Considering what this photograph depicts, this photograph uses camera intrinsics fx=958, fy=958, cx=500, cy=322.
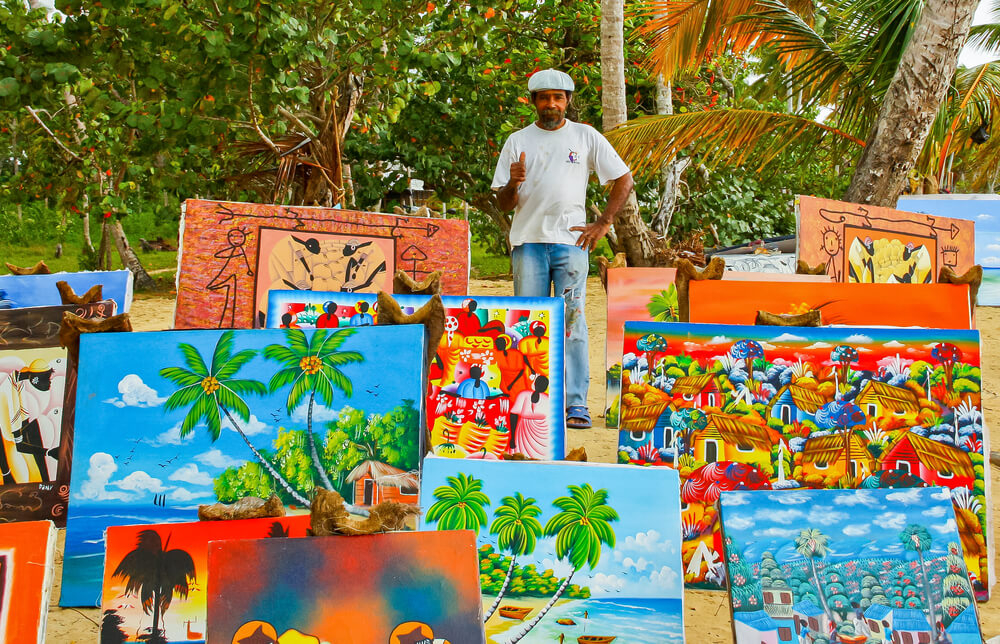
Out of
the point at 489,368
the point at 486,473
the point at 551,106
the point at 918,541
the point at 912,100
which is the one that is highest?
the point at 912,100

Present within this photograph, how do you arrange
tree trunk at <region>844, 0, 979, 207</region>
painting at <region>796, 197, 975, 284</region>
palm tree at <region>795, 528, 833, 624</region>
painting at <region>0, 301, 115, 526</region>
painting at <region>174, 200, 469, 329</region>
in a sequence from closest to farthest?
palm tree at <region>795, 528, 833, 624</region>, painting at <region>0, 301, 115, 526</region>, painting at <region>174, 200, 469, 329</region>, painting at <region>796, 197, 975, 284</region>, tree trunk at <region>844, 0, 979, 207</region>

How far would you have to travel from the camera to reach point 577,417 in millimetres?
4539

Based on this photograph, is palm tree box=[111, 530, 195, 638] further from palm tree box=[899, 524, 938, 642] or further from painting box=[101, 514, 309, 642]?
palm tree box=[899, 524, 938, 642]

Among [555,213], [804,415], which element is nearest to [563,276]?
[555,213]

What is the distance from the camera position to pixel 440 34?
6.04 metres

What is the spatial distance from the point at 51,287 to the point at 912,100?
597 cm

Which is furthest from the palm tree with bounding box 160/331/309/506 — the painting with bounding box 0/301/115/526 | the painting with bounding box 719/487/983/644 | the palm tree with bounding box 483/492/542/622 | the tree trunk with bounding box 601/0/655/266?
the tree trunk with bounding box 601/0/655/266

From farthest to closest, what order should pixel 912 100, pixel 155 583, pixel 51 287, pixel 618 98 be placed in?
pixel 618 98, pixel 912 100, pixel 51 287, pixel 155 583

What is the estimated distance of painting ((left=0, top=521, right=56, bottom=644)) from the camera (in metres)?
1.97

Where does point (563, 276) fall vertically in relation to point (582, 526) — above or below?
above

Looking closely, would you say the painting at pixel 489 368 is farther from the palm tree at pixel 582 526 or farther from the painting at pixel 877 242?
the painting at pixel 877 242

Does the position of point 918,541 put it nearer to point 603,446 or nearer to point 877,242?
point 603,446

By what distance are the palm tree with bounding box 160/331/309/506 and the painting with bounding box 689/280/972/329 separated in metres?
1.62

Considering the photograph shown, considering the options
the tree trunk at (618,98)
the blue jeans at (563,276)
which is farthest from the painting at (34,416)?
the tree trunk at (618,98)
